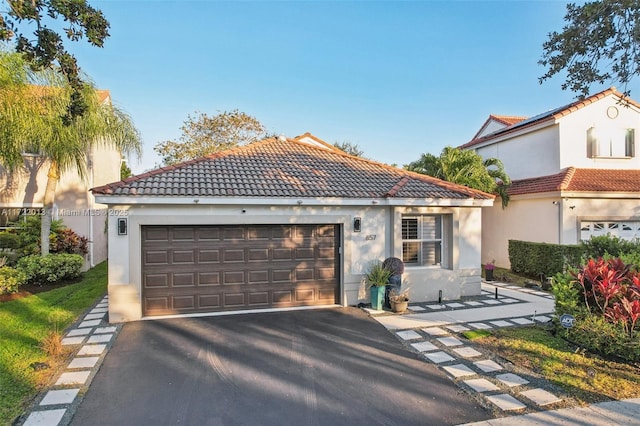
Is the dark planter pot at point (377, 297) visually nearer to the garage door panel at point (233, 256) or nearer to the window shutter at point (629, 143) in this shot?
the garage door panel at point (233, 256)

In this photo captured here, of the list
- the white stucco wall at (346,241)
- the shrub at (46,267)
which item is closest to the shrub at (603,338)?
the white stucco wall at (346,241)

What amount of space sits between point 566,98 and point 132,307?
38.4ft

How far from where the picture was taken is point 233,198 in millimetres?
9305

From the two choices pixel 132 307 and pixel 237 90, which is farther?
pixel 237 90

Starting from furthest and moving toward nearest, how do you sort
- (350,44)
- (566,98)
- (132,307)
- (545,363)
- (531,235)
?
(531,235) < (350,44) < (132,307) < (566,98) < (545,363)

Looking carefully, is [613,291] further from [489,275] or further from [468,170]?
[468,170]

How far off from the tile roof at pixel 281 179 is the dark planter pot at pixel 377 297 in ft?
9.09

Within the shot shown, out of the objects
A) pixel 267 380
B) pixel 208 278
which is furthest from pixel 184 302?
pixel 267 380

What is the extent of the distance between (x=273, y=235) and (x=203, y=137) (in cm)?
2317

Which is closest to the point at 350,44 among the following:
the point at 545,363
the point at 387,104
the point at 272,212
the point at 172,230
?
the point at 387,104

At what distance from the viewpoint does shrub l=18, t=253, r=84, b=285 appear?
12375mm

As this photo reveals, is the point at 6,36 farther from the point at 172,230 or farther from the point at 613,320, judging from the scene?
the point at 613,320

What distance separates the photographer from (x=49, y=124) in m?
12.0

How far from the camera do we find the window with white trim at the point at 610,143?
641 inches
